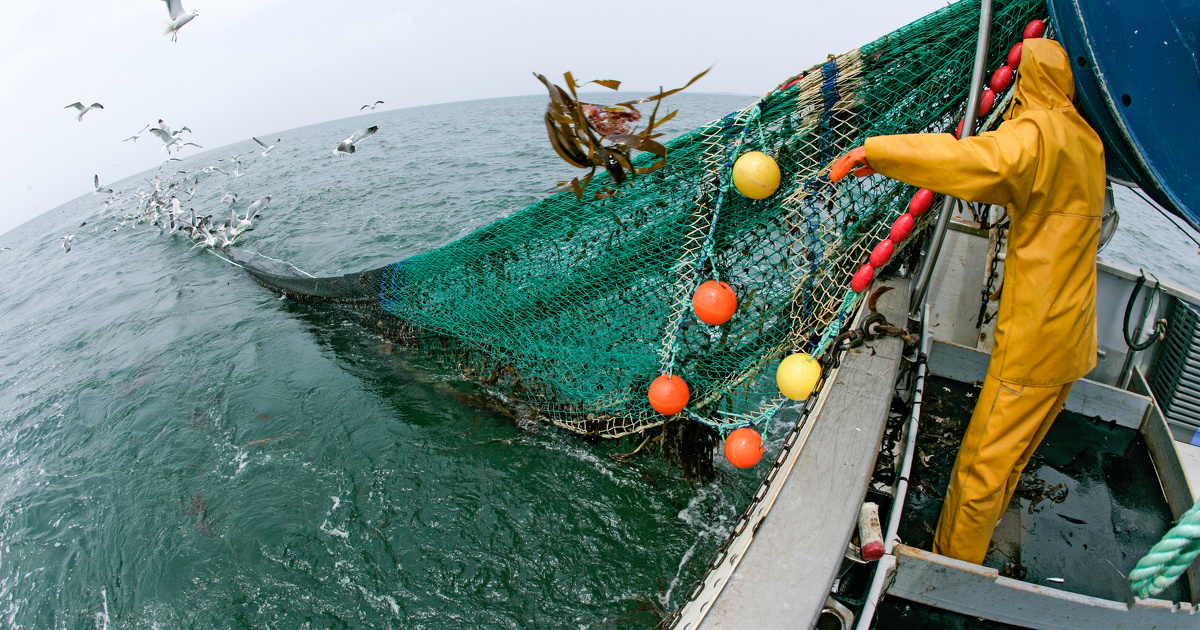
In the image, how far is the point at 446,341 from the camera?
5.04 m

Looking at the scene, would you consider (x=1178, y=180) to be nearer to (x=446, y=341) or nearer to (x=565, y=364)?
(x=565, y=364)

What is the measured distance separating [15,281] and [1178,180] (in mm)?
26539

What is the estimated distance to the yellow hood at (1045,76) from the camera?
6.02 feet

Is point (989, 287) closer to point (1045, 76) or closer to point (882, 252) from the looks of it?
point (882, 252)

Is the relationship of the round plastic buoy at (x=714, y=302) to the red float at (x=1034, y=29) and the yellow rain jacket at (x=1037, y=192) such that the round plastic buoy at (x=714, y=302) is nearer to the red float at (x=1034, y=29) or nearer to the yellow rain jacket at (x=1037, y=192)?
the yellow rain jacket at (x=1037, y=192)

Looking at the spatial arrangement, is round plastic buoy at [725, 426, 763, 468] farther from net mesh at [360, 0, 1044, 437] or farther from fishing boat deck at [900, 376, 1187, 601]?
fishing boat deck at [900, 376, 1187, 601]

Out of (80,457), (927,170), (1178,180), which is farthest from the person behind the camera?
A: (80,457)

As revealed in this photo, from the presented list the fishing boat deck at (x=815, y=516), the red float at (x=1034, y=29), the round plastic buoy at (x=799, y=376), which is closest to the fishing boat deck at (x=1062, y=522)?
the fishing boat deck at (x=815, y=516)

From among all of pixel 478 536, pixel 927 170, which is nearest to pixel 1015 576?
pixel 927 170

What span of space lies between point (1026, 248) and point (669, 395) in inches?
65.8

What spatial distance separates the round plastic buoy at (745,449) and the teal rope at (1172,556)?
4.43ft

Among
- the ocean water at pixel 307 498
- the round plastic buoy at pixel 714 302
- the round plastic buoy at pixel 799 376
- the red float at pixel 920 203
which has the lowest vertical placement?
the ocean water at pixel 307 498

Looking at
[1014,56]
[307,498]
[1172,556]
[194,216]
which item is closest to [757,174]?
[1014,56]

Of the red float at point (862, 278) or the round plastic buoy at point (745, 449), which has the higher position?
the red float at point (862, 278)
